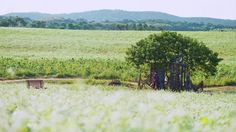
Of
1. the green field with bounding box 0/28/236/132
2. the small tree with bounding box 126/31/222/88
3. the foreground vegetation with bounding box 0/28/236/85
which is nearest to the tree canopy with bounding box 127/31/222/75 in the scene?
the small tree with bounding box 126/31/222/88

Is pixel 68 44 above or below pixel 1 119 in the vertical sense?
below

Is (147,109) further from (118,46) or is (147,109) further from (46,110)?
(118,46)

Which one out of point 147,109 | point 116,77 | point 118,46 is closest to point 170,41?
point 116,77

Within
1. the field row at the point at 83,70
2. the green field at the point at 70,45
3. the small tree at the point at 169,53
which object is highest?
the small tree at the point at 169,53

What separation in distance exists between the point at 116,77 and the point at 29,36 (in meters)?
57.1

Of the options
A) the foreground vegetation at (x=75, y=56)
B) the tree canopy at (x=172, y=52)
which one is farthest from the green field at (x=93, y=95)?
the tree canopy at (x=172, y=52)

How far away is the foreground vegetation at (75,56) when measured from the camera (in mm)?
52269

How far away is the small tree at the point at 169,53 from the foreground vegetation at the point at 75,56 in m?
7.55

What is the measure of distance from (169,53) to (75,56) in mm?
34798

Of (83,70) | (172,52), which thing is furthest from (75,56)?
(172,52)

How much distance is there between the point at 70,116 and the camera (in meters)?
7.12

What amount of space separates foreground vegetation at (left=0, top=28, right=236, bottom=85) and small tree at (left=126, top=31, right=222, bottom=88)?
7554 millimetres

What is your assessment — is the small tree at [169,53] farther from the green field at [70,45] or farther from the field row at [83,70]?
the green field at [70,45]

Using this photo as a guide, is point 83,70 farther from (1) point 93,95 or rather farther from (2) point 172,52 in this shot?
(1) point 93,95
